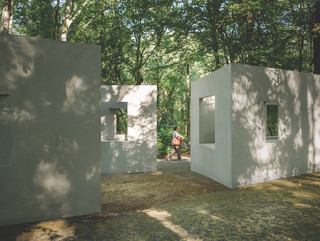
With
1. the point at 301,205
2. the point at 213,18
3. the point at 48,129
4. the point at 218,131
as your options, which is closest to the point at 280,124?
the point at 218,131

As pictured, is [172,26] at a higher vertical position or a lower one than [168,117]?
higher

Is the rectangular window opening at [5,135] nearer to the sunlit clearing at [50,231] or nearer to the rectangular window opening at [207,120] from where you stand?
the sunlit clearing at [50,231]

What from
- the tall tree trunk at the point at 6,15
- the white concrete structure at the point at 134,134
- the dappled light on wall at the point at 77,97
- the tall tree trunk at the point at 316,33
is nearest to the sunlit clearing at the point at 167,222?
the dappled light on wall at the point at 77,97

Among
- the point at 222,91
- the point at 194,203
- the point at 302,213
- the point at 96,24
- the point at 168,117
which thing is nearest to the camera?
the point at 302,213

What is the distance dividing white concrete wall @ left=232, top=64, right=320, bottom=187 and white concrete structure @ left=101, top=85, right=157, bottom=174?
12.3 ft

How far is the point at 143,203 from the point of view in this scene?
18.8 feet

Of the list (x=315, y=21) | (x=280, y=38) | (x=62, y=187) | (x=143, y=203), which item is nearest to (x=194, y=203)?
(x=143, y=203)

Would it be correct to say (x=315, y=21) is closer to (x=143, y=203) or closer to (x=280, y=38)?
(x=280, y=38)

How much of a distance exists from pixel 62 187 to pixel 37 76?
2.16 metres

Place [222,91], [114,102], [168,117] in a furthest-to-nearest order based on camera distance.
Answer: [168,117] < [114,102] < [222,91]

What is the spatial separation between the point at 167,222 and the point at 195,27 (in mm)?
10262

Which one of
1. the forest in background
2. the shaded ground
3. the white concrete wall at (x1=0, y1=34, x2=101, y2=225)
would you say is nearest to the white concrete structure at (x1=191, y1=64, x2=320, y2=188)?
the shaded ground

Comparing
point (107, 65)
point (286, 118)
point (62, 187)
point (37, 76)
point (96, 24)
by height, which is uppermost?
point (96, 24)

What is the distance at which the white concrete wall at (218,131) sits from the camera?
22.6 ft
